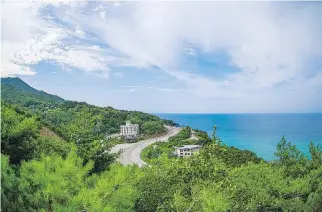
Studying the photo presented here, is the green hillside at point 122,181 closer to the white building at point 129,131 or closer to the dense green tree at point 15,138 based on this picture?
the dense green tree at point 15,138

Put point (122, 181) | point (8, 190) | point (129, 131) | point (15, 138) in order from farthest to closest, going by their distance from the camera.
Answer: point (129, 131) < point (15, 138) < point (122, 181) < point (8, 190)

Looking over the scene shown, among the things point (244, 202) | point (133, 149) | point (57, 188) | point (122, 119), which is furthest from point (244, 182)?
point (122, 119)

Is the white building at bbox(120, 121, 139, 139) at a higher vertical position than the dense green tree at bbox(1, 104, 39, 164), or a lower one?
lower

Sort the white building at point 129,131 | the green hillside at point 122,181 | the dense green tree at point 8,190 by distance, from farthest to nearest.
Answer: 1. the white building at point 129,131
2. the green hillside at point 122,181
3. the dense green tree at point 8,190

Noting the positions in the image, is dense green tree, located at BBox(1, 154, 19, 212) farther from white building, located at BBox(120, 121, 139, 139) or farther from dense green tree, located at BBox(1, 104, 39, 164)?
white building, located at BBox(120, 121, 139, 139)

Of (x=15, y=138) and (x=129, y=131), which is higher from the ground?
(x=15, y=138)

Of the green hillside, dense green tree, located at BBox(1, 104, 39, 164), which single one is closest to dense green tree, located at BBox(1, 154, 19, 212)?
the green hillside

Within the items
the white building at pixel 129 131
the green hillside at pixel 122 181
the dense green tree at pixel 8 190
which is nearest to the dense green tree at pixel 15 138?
the green hillside at pixel 122 181

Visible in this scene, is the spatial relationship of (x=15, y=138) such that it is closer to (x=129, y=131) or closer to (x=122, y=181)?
(x=122, y=181)

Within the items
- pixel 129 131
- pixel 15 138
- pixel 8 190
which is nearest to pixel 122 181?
pixel 8 190
